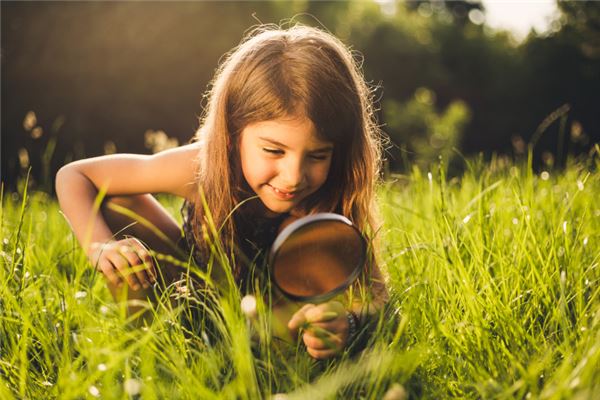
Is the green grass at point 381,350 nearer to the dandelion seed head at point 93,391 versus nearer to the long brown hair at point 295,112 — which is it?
the dandelion seed head at point 93,391

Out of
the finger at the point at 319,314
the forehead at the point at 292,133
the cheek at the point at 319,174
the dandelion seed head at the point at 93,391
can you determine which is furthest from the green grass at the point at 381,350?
the forehead at the point at 292,133

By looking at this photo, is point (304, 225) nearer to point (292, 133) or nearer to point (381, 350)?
point (381, 350)

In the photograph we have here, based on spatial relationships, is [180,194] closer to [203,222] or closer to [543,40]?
[203,222]

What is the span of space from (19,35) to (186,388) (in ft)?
Result: 49.6

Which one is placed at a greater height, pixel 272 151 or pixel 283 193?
pixel 272 151

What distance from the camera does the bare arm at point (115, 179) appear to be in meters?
2.53

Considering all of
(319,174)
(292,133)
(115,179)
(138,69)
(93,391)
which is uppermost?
(292,133)

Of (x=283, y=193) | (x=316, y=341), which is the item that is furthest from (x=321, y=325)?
(x=283, y=193)

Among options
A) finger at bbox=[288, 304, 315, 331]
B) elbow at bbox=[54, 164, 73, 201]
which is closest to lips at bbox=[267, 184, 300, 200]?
finger at bbox=[288, 304, 315, 331]

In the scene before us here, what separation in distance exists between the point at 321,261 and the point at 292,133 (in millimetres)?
657

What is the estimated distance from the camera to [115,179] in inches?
105

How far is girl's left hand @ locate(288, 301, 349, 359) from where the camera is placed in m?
1.74

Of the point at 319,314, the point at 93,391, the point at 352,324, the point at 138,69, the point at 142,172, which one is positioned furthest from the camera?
the point at 138,69

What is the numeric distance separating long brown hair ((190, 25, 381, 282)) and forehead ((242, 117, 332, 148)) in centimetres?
3
